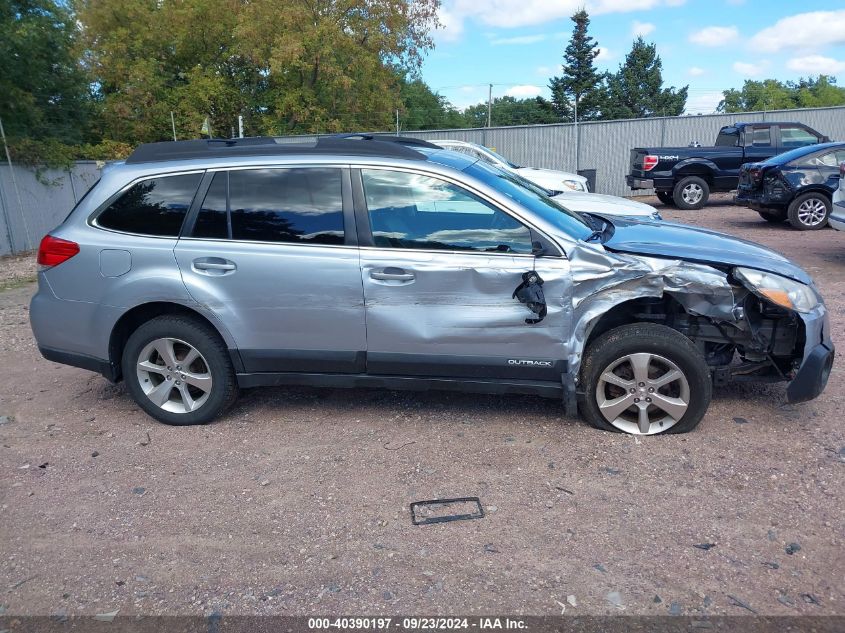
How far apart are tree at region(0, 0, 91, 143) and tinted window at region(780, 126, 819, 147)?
686 inches

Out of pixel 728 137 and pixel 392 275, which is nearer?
pixel 392 275

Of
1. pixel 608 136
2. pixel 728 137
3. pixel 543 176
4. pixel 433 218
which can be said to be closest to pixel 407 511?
pixel 433 218

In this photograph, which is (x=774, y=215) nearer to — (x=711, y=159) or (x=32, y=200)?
(x=711, y=159)

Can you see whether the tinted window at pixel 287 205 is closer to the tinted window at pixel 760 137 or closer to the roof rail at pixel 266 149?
the roof rail at pixel 266 149

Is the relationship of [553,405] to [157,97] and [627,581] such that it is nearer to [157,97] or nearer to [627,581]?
[627,581]

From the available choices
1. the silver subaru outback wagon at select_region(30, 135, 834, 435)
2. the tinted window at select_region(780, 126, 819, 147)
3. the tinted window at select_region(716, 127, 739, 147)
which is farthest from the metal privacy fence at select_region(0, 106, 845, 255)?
the silver subaru outback wagon at select_region(30, 135, 834, 435)

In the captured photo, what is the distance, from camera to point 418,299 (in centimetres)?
407

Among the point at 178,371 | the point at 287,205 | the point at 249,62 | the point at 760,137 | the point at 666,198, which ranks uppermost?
the point at 249,62

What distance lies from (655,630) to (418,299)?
7.19 feet

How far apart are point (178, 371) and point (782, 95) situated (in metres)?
88.9

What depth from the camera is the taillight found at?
14.4 ft

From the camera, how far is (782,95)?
77562 millimetres

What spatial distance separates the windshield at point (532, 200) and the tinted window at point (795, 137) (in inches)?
524

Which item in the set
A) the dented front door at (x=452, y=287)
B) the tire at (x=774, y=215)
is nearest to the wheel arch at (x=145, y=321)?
the dented front door at (x=452, y=287)
